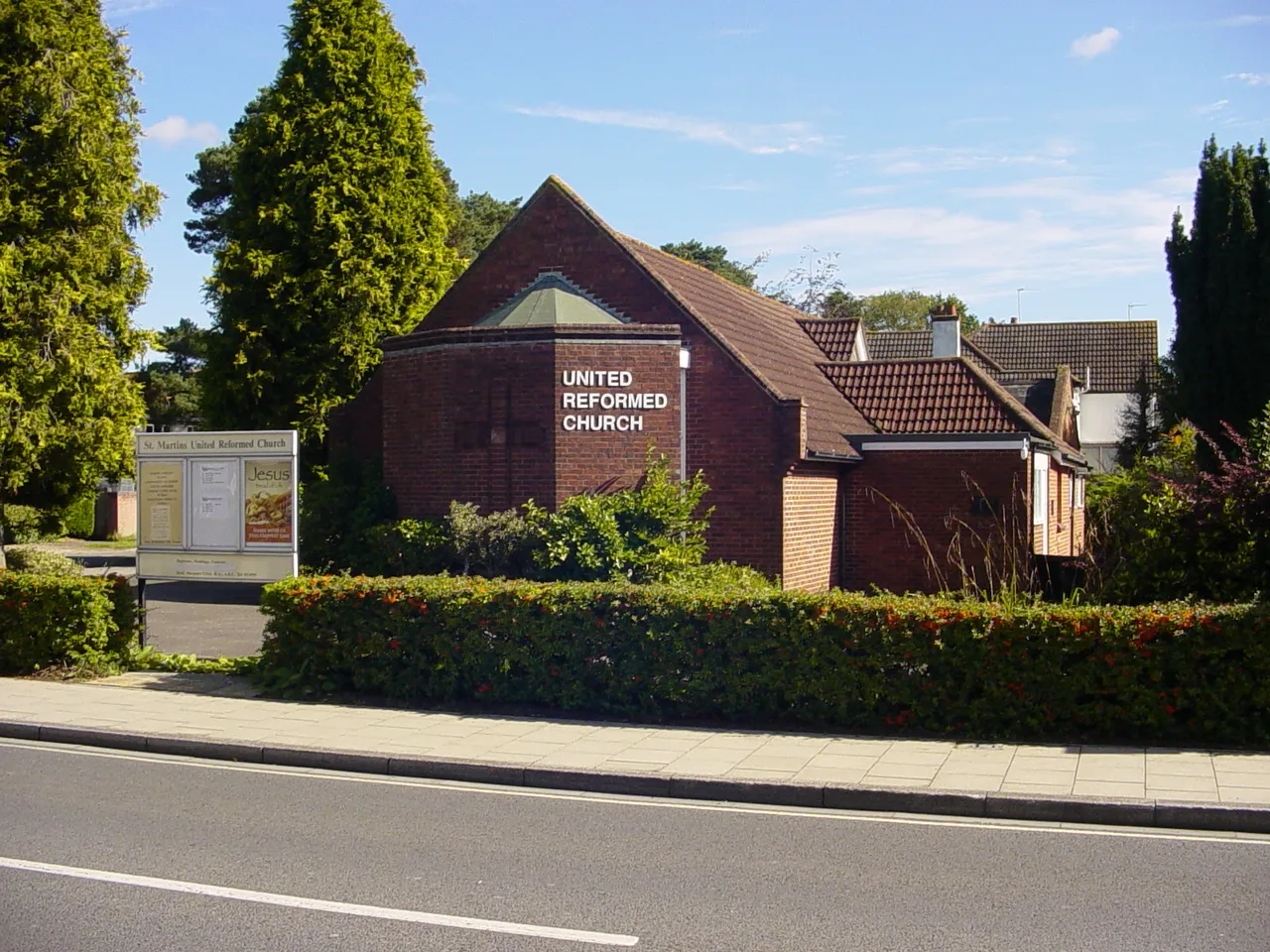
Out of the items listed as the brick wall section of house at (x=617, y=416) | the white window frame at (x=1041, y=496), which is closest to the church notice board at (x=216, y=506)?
the brick wall section of house at (x=617, y=416)

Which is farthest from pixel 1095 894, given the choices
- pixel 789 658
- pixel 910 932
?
pixel 789 658

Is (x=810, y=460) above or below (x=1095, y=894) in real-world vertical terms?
above

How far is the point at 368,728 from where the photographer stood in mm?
10734

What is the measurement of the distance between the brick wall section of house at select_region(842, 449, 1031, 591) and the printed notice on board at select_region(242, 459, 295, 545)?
10.2 m

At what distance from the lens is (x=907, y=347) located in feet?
143

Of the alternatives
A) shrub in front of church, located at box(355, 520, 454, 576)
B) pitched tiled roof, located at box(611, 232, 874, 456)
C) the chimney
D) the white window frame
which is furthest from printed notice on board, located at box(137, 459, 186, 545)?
the chimney

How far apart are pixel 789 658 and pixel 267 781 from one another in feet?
14.3

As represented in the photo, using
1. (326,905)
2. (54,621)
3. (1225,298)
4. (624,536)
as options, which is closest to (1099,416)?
(1225,298)

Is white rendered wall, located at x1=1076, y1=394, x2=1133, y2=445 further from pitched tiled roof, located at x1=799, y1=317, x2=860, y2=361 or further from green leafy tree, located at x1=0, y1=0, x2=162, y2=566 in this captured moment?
green leafy tree, located at x1=0, y1=0, x2=162, y2=566

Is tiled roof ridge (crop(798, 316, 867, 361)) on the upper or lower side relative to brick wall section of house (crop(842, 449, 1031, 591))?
upper

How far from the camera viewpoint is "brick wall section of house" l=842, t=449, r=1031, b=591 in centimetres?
1984

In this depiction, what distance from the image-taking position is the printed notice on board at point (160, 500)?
1452 centimetres

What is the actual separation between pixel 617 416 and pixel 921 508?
19.8ft

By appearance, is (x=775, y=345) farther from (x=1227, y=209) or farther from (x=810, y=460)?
(x=1227, y=209)
